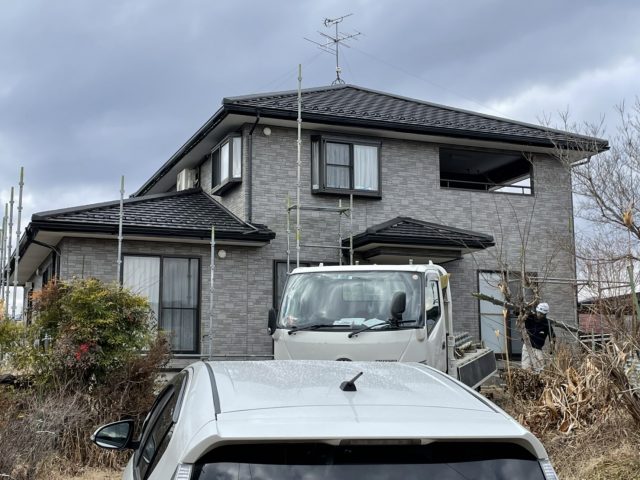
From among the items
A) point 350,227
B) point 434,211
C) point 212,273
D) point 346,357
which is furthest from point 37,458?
point 434,211

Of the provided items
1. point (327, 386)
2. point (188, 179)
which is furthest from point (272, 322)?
point (188, 179)

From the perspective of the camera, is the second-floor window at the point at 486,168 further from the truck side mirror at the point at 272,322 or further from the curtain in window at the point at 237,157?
the truck side mirror at the point at 272,322

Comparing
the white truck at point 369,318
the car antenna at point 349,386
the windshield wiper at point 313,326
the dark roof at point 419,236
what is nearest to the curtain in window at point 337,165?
the dark roof at point 419,236

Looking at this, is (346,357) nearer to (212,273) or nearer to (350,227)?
(212,273)

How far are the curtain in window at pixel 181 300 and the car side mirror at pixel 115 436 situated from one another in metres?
11.4

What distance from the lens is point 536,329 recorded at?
42.7 feet

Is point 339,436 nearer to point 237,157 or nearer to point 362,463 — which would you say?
point 362,463

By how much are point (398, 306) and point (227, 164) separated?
855 cm

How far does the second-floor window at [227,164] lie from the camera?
664 inches

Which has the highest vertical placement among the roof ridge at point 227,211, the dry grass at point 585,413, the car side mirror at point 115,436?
the roof ridge at point 227,211

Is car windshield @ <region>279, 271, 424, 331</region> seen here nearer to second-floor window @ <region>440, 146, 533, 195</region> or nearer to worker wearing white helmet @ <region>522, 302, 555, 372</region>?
worker wearing white helmet @ <region>522, 302, 555, 372</region>

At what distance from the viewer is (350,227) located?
1645cm

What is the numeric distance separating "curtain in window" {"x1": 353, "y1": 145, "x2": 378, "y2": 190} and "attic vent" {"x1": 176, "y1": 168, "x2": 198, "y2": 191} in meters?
5.04

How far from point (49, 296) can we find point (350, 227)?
7543mm
